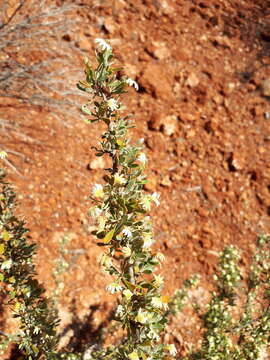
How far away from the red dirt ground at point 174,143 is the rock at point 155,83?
15 millimetres

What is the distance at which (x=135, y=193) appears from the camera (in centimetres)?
155

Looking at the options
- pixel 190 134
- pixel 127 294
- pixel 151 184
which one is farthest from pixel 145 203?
pixel 190 134

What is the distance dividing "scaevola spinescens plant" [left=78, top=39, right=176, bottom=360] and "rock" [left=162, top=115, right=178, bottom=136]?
10.2ft

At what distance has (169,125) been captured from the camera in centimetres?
470

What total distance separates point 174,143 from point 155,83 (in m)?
0.96

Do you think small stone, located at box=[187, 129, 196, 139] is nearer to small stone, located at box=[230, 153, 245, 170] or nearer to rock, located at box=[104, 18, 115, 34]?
small stone, located at box=[230, 153, 245, 170]

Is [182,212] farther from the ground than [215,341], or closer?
closer

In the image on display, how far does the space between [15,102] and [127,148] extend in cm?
322

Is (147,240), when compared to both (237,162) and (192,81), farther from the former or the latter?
(192,81)

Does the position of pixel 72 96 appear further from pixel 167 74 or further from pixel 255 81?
pixel 255 81

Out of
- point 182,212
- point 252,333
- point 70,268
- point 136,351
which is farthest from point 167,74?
point 136,351

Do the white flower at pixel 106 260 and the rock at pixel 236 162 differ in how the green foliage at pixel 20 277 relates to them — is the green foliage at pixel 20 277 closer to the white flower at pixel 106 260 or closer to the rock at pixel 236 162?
the white flower at pixel 106 260

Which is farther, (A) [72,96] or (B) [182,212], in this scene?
(A) [72,96]

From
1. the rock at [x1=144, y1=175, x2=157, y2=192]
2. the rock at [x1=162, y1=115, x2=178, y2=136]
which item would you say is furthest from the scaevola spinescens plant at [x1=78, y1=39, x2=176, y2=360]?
the rock at [x1=162, y1=115, x2=178, y2=136]
